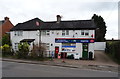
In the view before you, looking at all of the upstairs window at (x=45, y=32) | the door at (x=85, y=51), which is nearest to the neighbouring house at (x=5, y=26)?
the upstairs window at (x=45, y=32)

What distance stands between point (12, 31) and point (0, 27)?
1176cm

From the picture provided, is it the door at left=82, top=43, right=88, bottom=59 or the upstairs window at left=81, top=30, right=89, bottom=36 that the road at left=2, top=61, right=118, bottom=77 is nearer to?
the door at left=82, top=43, right=88, bottom=59

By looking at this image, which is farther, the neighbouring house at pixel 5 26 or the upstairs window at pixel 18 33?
the neighbouring house at pixel 5 26

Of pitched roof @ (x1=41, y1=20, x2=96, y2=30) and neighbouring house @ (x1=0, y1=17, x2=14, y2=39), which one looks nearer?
pitched roof @ (x1=41, y1=20, x2=96, y2=30)

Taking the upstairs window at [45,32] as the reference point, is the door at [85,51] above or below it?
below

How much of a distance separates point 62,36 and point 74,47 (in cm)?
281

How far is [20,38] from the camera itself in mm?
23781

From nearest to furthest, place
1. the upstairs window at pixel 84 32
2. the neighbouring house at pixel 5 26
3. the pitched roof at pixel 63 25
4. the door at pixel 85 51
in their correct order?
the door at pixel 85 51
the upstairs window at pixel 84 32
the pitched roof at pixel 63 25
the neighbouring house at pixel 5 26

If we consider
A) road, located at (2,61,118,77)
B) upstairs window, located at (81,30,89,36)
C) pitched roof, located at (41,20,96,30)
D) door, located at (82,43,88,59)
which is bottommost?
road, located at (2,61,118,77)

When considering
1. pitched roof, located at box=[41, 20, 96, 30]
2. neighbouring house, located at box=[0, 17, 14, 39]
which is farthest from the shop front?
neighbouring house, located at box=[0, 17, 14, 39]

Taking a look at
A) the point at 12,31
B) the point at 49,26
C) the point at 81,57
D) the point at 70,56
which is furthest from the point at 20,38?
the point at 81,57

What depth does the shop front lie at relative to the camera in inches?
791

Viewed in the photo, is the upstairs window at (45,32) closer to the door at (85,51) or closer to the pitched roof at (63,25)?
the pitched roof at (63,25)

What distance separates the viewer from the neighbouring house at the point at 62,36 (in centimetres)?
2028
